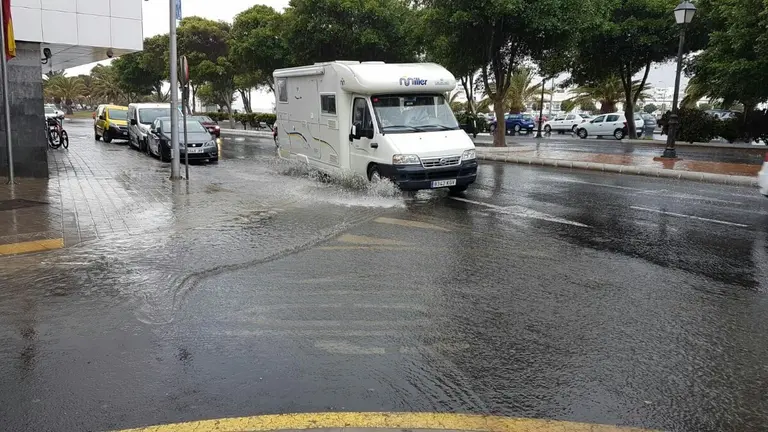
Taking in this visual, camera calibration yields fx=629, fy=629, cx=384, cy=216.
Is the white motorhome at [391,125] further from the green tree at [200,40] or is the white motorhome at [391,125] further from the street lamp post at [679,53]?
the green tree at [200,40]

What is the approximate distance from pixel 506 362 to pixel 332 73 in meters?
10.2

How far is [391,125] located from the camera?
1244 cm

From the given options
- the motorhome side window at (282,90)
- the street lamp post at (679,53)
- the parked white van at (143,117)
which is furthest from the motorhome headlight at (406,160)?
the parked white van at (143,117)

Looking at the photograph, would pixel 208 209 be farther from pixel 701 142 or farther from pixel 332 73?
pixel 701 142

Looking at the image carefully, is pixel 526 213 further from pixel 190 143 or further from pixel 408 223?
pixel 190 143

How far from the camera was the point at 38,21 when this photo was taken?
13.4 metres

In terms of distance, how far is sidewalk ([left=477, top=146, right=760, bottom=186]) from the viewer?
15.6 metres

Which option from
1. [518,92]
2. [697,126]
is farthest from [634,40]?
[518,92]

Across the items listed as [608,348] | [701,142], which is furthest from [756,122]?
[608,348]

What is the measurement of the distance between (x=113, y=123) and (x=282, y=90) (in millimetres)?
15146

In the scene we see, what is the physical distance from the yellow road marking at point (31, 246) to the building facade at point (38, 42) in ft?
21.9

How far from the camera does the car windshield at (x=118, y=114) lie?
29.0 meters

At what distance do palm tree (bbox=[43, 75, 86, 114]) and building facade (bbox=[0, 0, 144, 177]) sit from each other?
270 feet

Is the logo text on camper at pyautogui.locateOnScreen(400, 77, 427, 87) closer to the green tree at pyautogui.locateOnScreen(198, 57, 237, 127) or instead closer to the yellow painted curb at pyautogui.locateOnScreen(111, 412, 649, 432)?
the yellow painted curb at pyautogui.locateOnScreen(111, 412, 649, 432)
